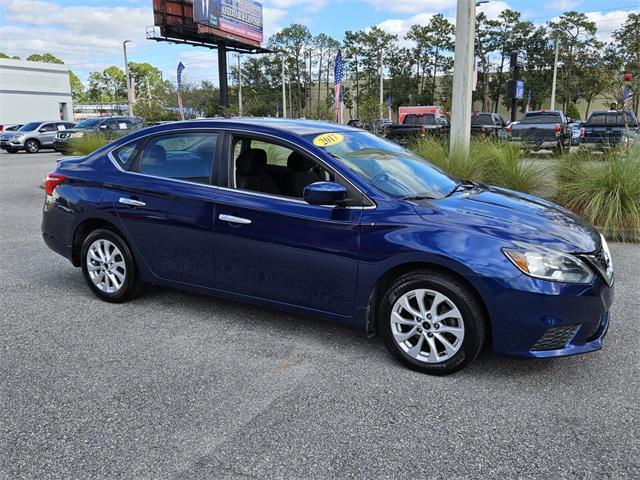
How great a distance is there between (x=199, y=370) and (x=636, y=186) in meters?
6.62

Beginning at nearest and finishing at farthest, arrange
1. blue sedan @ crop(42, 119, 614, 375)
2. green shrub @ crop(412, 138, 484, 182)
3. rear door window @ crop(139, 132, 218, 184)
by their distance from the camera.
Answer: blue sedan @ crop(42, 119, 614, 375), rear door window @ crop(139, 132, 218, 184), green shrub @ crop(412, 138, 484, 182)

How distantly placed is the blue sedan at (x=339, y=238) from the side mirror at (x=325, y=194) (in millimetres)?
10

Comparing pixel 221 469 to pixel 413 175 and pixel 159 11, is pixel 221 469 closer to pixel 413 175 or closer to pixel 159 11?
pixel 413 175

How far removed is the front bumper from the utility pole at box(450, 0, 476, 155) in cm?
683

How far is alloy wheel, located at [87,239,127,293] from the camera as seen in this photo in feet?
16.0

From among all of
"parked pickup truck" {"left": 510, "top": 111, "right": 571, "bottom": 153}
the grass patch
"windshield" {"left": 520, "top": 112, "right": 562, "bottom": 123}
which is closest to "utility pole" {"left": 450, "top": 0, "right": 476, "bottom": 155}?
the grass patch

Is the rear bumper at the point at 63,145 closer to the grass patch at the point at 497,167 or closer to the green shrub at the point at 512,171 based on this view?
the grass patch at the point at 497,167

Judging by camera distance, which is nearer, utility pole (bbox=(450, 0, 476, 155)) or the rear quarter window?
the rear quarter window

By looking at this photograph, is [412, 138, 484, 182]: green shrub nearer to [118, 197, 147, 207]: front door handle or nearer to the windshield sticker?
the windshield sticker

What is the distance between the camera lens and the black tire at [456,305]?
11.2 ft

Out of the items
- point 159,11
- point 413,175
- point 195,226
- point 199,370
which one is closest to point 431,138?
point 413,175

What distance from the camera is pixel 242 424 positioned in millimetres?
3035

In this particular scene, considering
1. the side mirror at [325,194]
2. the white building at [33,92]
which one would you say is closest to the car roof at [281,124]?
the side mirror at [325,194]

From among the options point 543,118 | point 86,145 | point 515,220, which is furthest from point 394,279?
point 543,118
